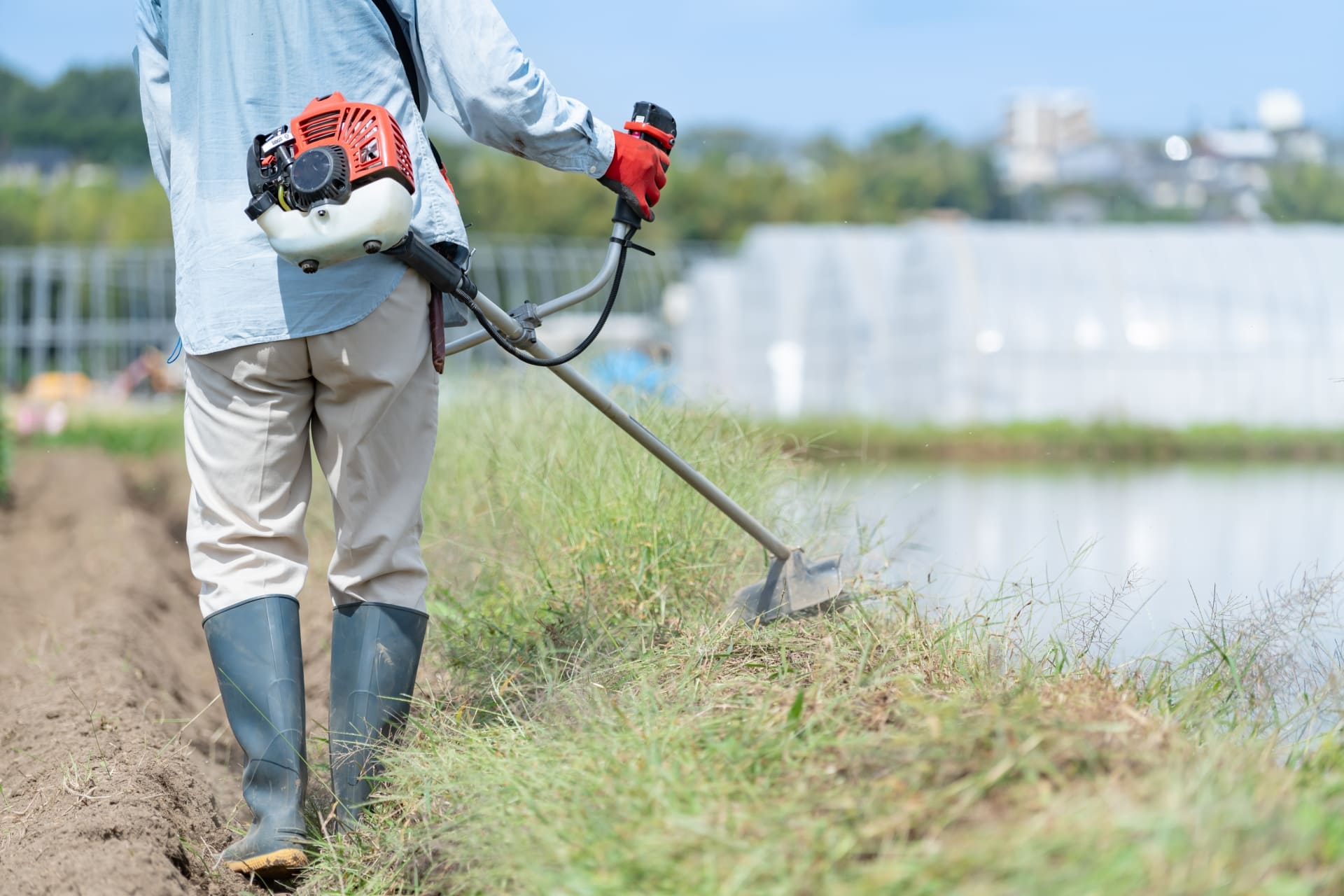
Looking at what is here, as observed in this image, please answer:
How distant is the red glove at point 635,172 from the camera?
8.41 ft

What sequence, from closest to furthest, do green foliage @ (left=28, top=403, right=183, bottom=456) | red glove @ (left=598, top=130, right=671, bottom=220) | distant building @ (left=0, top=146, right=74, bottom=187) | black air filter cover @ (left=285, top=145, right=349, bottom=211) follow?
black air filter cover @ (left=285, top=145, right=349, bottom=211), red glove @ (left=598, top=130, right=671, bottom=220), green foliage @ (left=28, top=403, right=183, bottom=456), distant building @ (left=0, top=146, right=74, bottom=187)

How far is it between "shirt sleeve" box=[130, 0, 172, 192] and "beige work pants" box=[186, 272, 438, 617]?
1.33ft

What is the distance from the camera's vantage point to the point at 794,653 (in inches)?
89.6

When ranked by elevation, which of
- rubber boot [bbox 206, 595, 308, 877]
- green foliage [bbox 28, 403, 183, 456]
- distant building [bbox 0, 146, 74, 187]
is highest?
distant building [bbox 0, 146, 74, 187]

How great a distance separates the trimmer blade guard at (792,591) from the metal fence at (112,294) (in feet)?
62.8

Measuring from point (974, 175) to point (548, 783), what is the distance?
6020 cm

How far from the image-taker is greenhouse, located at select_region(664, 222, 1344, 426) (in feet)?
58.2

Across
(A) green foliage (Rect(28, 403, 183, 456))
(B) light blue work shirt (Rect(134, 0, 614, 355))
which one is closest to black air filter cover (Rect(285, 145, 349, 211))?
(B) light blue work shirt (Rect(134, 0, 614, 355))

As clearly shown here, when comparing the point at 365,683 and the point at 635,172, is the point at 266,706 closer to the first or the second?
the point at 365,683

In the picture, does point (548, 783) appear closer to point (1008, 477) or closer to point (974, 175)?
point (1008, 477)

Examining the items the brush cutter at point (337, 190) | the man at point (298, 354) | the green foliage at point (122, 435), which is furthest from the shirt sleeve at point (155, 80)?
the green foliage at point (122, 435)

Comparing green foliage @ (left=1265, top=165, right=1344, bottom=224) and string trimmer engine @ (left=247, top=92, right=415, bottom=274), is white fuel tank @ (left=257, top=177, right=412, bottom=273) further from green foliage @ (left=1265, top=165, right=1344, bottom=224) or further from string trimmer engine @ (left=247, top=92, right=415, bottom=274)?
green foliage @ (left=1265, top=165, right=1344, bottom=224)

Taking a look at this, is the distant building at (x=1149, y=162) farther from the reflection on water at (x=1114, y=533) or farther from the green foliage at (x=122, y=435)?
the green foliage at (x=122, y=435)

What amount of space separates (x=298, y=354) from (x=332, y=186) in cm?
35
